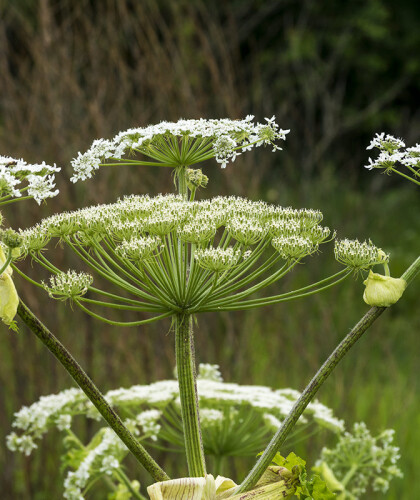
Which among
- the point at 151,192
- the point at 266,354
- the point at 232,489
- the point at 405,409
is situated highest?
the point at 151,192

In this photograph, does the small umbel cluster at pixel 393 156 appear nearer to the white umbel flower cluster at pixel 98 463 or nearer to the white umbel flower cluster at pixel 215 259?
the white umbel flower cluster at pixel 215 259

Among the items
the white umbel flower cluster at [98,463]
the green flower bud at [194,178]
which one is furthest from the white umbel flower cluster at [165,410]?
the green flower bud at [194,178]

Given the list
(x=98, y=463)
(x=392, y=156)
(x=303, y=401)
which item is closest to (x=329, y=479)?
(x=98, y=463)

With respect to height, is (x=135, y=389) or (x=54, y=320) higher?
(x=54, y=320)

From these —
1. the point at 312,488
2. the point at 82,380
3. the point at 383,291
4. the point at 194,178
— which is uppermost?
the point at 194,178

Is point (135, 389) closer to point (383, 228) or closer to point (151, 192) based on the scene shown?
point (151, 192)

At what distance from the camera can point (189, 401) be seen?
3.69 ft

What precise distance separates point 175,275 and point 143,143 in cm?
24

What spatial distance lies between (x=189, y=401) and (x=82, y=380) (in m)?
0.19

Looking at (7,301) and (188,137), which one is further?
(188,137)

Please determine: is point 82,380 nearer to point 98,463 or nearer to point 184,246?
point 184,246

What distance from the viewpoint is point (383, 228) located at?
1106cm

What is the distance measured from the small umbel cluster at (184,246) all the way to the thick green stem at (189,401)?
0.15 feet

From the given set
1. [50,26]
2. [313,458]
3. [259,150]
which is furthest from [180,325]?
[259,150]
